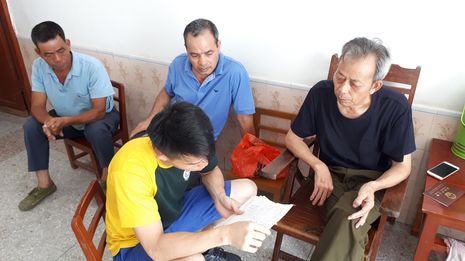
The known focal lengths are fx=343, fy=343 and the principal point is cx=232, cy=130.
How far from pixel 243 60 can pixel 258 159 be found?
2.02 ft

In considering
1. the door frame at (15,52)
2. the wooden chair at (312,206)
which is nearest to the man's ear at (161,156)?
the wooden chair at (312,206)

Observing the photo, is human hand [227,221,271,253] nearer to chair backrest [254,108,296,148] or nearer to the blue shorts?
the blue shorts

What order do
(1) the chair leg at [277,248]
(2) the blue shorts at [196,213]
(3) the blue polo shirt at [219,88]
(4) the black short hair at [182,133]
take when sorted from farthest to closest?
1. (3) the blue polo shirt at [219,88]
2. (1) the chair leg at [277,248]
3. (2) the blue shorts at [196,213]
4. (4) the black short hair at [182,133]

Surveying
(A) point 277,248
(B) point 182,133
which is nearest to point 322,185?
(A) point 277,248

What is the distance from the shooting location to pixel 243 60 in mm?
2016

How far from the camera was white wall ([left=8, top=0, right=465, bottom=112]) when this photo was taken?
5.07ft

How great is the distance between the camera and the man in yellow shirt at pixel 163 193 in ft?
3.34

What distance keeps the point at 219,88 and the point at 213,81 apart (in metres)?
0.05

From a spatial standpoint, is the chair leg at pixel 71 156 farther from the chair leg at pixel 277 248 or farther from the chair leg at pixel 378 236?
the chair leg at pixel 378 236

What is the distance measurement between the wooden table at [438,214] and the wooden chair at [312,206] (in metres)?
0.12

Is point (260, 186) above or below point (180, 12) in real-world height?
below

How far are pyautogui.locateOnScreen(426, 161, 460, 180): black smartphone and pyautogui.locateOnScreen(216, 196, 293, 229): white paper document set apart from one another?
0.65 metres

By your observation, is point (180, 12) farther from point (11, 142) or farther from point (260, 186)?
point (11, 142)

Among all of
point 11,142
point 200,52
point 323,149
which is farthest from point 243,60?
point 11,142
